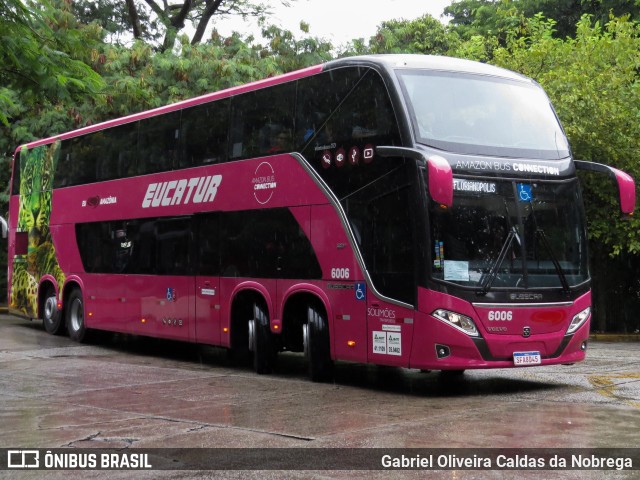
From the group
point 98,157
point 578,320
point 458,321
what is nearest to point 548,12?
point 98,157

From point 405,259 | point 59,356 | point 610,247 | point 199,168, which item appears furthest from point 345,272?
point 610,247

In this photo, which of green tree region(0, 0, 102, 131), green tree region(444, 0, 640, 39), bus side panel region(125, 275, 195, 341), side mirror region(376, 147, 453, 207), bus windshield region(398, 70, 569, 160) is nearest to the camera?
green tree region(0, 0, 102, 131)

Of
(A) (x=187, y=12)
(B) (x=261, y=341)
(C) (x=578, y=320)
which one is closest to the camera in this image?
(C) (x=578, y=320)

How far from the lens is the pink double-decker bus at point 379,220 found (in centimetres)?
1210

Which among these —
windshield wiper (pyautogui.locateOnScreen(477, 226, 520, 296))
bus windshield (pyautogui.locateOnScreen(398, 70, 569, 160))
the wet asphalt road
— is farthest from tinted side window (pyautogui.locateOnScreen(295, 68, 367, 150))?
the wet asphalt road

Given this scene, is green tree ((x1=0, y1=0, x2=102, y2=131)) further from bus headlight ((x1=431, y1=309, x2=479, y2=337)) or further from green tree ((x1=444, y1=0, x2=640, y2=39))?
green tree ((x1=444, y1=0, x2=640, y2=39))

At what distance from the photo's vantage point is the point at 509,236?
40.6 feet

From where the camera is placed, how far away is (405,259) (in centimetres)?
1226

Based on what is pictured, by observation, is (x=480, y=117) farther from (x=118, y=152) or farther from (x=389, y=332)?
(x=118, y=152)

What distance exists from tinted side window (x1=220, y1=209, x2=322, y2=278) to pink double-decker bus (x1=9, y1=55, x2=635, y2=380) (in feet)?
0.10

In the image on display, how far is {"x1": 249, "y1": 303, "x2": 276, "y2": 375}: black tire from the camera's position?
14.9 meters

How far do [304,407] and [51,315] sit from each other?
1217cm

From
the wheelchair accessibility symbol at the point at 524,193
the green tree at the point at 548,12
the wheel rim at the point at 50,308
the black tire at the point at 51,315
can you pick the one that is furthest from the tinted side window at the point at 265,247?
the green tree at the point at 548,12

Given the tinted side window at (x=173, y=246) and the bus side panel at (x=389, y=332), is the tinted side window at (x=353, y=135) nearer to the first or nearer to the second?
the bus side panel at (x=389, y=332)
